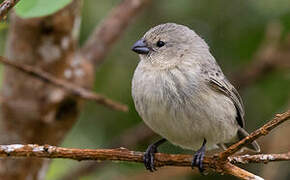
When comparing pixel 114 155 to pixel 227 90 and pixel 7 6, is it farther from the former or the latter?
pixel 227 90

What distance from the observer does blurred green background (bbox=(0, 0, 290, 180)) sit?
17.9 feet

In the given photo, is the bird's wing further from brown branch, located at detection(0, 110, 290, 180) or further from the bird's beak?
brown branch, located at detection(0, 110, 290, 180)

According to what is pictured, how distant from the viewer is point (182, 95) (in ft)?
11.5

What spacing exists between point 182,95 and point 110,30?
1.52 metres

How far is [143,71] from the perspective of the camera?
152 inches

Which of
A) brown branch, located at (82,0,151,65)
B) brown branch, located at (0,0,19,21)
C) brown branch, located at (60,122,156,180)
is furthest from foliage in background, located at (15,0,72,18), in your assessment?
brown branch, located at (60,122,156,180)

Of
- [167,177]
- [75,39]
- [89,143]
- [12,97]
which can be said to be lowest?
[167,177]

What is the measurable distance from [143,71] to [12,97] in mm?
1118

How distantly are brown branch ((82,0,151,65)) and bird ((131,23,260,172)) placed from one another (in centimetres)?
68

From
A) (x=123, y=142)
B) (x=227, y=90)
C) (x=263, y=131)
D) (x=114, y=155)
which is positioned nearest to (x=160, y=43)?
(x=227, y=90)

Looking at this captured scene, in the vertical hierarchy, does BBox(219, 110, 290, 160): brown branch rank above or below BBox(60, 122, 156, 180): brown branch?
above

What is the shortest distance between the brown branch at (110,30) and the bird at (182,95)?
681 mm

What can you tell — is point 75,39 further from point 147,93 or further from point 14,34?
point 147,93

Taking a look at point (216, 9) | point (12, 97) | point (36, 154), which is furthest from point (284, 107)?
point (36, 154)
